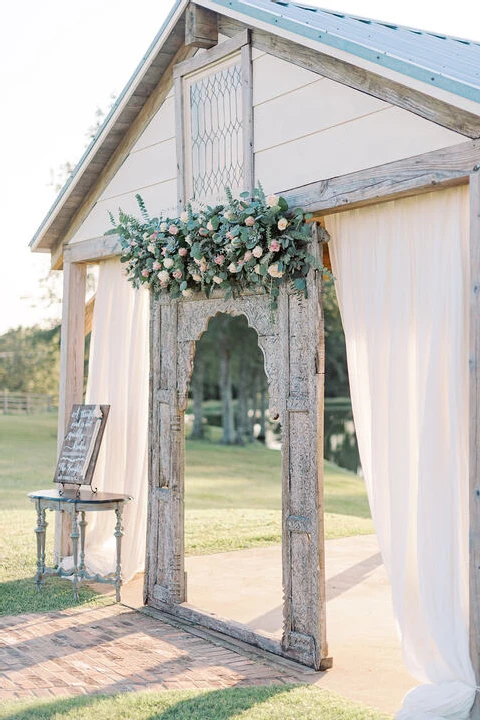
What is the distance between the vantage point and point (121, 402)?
7.43 meters

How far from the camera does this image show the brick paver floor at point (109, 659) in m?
4.91

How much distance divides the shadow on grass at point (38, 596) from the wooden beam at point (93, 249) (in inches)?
104

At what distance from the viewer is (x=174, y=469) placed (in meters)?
6.50

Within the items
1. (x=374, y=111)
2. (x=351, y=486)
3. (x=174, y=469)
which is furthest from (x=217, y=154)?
(x=351, y=486)

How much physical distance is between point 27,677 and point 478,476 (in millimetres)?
2656

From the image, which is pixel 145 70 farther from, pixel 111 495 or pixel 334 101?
pixel 111 495

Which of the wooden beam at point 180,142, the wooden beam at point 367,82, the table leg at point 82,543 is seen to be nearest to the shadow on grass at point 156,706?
the table leg at point 82,543

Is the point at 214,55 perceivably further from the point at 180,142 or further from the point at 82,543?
the point at 82,543

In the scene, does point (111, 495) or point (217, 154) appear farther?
point (111, 495)

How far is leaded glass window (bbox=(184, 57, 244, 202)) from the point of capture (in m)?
6.05

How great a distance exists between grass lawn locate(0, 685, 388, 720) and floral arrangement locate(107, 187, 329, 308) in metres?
2.22

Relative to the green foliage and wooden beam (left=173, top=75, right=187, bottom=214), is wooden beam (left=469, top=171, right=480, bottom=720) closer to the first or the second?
wooden beam (left=173, top=75, right=187, bottom=214)

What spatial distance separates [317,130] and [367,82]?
0.47 m

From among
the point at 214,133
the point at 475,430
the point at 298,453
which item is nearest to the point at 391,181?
the point at 475,430
